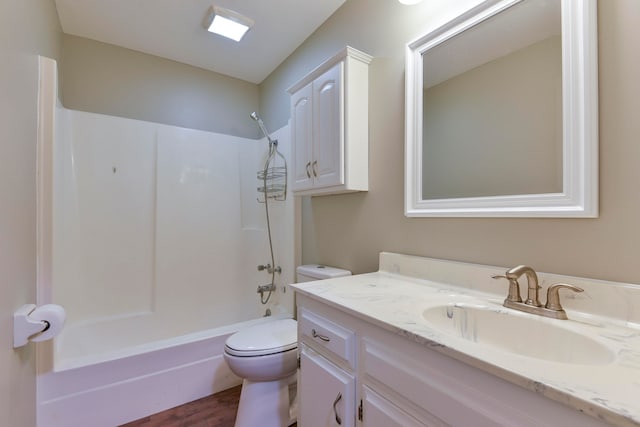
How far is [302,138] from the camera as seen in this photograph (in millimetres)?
1813

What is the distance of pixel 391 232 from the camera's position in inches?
57.9

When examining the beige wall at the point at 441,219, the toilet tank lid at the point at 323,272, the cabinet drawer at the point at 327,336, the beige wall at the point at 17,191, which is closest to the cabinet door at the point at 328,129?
the beige wall at the point at 441,219

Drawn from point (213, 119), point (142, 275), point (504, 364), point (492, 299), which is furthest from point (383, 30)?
point (142, 275)

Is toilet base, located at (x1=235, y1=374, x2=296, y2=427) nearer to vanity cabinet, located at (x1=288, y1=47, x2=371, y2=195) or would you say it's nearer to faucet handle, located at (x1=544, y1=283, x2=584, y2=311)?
vanity cabinet, located at (x1=288, y1=47, x2=371, y2=195)

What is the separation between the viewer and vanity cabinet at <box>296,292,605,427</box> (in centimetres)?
54

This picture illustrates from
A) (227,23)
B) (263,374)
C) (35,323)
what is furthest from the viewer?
(227,23)

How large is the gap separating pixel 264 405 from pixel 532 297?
4.34ft

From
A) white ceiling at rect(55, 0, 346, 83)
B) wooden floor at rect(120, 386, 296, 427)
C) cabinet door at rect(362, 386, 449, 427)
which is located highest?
white ceiling at rect(55, 0, 346, 83)

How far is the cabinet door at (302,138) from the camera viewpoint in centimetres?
175

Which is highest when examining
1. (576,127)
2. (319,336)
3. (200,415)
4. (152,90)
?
(152,90)

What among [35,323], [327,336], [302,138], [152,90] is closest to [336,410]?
[327,336]

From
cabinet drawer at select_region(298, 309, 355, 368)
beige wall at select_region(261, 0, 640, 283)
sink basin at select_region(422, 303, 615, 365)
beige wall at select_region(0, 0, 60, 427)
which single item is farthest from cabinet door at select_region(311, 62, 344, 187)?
beige wall at select_region(0, 0, 60, 427)

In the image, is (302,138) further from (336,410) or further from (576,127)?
(336,410)

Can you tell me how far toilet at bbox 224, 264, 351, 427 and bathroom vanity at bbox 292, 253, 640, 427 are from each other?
1.10 feet
